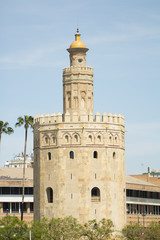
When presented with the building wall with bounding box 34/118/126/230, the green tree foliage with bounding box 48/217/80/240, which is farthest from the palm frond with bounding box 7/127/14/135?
the green tree foliage with bounding box 48/217/80/240

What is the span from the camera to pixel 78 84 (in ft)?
310

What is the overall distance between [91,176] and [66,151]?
14.8 ft

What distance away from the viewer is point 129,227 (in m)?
90.7

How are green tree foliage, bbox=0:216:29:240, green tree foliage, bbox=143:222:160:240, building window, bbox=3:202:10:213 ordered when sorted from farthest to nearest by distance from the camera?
building window, bbox=3:202:10:213 → green tree foliage, bbox=143:222:160:240 → green tree foliage, bbox=0:216:29:240

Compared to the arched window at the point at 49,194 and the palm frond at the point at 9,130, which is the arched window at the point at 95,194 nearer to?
the arched window at the point at 49,194

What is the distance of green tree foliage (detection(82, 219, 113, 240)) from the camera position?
84938 millimetres

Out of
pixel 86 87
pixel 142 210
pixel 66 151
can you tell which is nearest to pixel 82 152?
pixel 66 151

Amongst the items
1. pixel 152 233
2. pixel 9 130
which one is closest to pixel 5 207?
pixel 9 130

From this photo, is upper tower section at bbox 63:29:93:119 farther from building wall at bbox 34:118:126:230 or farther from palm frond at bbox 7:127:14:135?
palm frond at bbox 7:127:14:135

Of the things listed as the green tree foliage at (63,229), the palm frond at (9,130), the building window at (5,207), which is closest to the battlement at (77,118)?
the green tree foliage at (63,229)

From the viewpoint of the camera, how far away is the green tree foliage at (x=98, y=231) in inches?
3344

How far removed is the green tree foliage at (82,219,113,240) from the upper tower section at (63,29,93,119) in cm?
1485

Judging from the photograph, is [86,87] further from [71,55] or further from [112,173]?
[112,173]

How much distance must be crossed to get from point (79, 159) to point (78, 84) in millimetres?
10016
